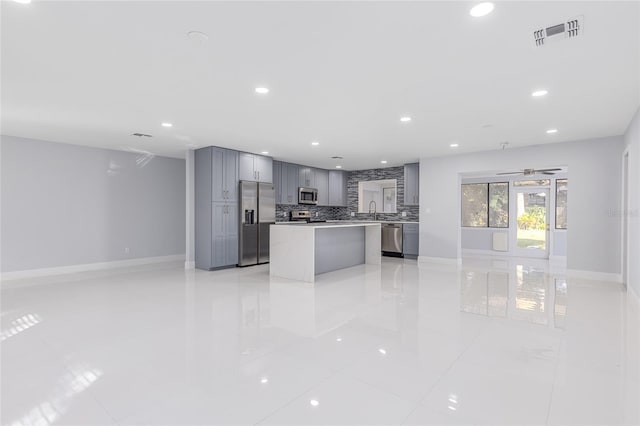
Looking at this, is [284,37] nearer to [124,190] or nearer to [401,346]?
[401,346]

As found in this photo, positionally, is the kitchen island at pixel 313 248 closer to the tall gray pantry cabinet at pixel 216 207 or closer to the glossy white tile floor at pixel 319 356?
the glossy white tile floor at pixel 319 356

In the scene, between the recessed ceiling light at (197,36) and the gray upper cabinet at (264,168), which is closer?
the recessed ceiling light at (197,36)

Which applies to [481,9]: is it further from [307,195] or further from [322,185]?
[322,185]

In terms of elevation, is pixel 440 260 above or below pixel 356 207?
below

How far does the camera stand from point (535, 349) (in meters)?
2.82

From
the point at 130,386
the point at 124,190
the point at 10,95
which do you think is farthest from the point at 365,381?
the point at 124,190

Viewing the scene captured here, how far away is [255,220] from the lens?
7289 mm

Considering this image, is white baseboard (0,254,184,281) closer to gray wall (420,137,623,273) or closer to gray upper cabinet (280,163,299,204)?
gray upper cabinet (280,163,299,204)

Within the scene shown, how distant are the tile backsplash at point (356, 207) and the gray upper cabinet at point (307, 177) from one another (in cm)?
68

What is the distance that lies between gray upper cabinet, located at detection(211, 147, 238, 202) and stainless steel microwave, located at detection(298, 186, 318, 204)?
233 cm

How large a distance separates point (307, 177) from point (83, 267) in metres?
5.47

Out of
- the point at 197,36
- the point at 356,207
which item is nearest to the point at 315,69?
the point at 197,36

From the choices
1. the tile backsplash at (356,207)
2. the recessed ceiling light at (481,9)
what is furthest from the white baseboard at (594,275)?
the recessed ceiling light at (481,9)

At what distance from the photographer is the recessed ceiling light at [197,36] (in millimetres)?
2455
